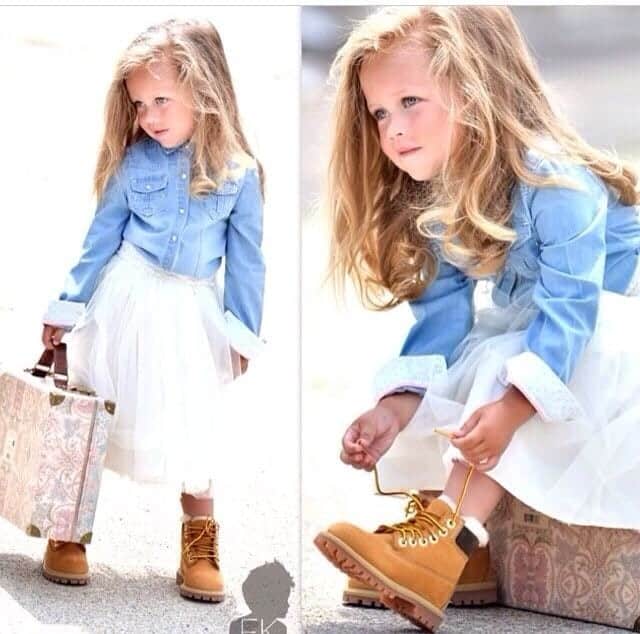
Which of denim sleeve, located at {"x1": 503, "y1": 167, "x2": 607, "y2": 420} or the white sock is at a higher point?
denim sleeve, located at {"x1": 503, "y1": 167, "x2": 607, "y2": 420}

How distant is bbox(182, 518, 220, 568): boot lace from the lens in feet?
7.11

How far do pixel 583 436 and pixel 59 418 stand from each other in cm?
85

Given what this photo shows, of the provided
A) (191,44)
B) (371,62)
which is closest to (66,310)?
(191,44)

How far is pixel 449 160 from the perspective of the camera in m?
2.10

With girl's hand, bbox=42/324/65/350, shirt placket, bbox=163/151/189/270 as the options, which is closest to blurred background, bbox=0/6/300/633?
girl's hand, bbox=42/324/65/350

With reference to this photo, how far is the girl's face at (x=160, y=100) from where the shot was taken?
215cm

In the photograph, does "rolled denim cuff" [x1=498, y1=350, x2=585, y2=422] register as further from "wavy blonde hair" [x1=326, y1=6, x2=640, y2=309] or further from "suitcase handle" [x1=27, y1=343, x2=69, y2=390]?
"suitcase handle" [x1=27, y1=343, x2=69, y2=390]

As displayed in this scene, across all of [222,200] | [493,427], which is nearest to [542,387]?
[493,427]

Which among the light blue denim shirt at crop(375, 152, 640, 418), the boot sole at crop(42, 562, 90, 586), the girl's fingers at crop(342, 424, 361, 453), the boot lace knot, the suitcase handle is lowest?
the boot sole at crop(42, 562, 90, 586)

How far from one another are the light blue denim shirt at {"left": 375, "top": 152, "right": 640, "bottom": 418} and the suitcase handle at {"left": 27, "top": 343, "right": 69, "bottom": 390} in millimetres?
537

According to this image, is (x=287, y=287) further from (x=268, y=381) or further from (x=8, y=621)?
(x=8, y=621)

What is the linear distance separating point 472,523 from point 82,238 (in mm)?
801

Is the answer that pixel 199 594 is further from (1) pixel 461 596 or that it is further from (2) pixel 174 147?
(2) pixel 174 147

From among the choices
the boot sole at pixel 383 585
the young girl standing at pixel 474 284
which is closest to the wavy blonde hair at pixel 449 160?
the young girl standing at pixel 474 284
